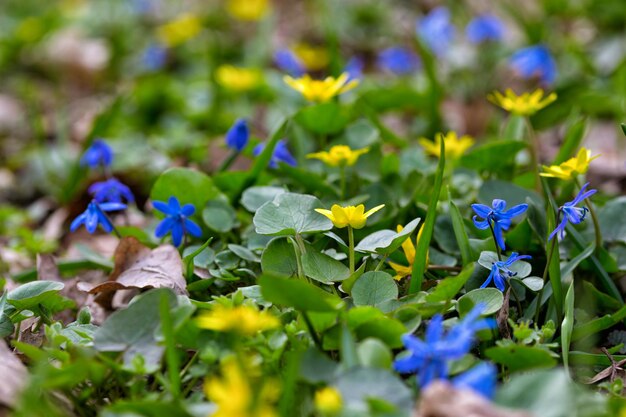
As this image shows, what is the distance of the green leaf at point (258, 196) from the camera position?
1.73 metres

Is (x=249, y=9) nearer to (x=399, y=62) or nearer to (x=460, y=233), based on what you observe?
(x=399, y=62)

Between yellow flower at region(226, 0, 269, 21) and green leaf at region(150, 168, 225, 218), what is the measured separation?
2.13 m

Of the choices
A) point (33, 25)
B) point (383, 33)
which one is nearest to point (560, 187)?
point (383, 33)

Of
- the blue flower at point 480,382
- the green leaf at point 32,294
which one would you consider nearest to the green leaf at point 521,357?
the blue flower at point 480,382

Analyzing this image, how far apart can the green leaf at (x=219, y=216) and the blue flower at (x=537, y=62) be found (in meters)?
1.63

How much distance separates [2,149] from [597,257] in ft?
7.93

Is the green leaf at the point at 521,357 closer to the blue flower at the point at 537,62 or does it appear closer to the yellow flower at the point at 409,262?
the yellow flower at the point at 409,262

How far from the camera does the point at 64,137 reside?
112 inches

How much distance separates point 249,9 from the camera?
3.85 meters

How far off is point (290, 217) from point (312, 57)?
2154mm

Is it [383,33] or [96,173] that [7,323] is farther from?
[383,33]

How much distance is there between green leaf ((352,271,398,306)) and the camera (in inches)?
55.5

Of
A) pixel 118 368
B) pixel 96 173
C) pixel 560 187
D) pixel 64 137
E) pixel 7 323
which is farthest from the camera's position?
pixel 64 137

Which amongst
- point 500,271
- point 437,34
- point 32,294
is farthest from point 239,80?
point 500,271
